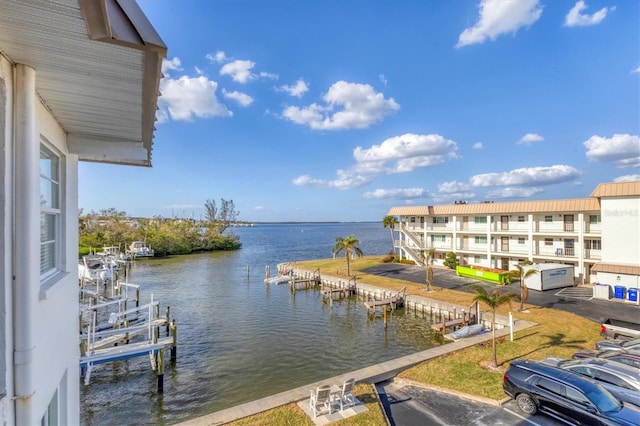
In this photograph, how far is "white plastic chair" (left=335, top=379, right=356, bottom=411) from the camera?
34.9ft

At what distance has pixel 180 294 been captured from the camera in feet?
111

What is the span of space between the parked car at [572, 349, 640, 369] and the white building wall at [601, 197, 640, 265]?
15.9m

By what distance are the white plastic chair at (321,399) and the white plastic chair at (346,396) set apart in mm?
389

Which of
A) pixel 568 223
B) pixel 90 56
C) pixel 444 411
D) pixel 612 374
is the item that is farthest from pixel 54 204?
pixel 568 223

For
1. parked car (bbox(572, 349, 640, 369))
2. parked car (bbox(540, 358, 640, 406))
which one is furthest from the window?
parked car (bbox(572, 349, 640, 369))

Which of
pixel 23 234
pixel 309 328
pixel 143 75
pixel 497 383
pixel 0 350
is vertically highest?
pixel 143 75

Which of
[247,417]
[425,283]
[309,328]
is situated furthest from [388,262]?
[247,417]

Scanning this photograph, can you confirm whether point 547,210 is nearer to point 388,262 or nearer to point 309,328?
point 388,262

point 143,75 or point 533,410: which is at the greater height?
point 143,75

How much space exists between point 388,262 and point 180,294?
25852mm

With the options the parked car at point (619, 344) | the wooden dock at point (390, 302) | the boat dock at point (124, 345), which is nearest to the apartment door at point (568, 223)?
the wooden dock at point (390, 302)

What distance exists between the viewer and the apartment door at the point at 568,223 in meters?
29.8

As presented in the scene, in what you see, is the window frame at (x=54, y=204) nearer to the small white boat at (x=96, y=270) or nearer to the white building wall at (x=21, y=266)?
the white building wall at (x=21, y=266)

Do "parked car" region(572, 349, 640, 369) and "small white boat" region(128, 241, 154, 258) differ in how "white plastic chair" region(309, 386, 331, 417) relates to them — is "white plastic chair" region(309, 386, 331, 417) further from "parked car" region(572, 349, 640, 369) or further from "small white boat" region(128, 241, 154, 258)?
"small white boat" region(128, 241, 154, 258)
